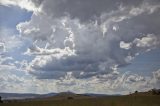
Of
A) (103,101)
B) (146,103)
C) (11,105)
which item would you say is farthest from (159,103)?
(11,105)

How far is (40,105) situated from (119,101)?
698 inches

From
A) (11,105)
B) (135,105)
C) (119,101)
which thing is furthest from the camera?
(11,105)

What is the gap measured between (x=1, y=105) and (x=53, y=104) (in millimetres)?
15186

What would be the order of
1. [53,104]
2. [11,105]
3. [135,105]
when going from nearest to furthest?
[135,105]
[53,104]
[11,105]

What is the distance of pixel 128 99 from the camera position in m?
61.0

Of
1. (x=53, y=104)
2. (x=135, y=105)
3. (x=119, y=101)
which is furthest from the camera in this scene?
(x=53, y=104)

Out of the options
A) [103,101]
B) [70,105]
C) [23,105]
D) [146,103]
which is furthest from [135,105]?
[23,105]

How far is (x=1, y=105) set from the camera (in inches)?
2987

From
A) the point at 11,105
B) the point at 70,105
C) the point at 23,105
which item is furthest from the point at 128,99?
the point at 11,105

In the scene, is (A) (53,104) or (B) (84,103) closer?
(B) (84,103)

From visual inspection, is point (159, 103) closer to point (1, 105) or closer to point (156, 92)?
point (156, 92)

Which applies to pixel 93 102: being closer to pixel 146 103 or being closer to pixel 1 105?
pixel 146 103

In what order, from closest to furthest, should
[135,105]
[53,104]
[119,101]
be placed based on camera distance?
[135,105] < [119,101] < [53,104]

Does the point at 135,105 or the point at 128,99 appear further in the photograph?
the point at 128,99
